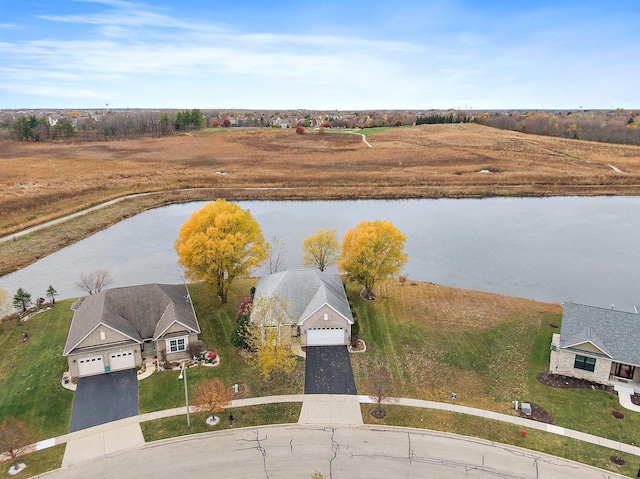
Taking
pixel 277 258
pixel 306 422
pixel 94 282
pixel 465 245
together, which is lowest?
pixel 306 422

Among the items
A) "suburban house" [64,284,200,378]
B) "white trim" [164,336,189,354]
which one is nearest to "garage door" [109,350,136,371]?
"suburban house" [64,284,200,378]

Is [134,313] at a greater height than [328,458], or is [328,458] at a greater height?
[134,313]

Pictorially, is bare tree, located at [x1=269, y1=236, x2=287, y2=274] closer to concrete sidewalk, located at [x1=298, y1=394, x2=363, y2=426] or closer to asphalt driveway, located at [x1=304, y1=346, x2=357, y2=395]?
asphalt driveway, located at [x1=304, y1=346, x2=357, y2=395]

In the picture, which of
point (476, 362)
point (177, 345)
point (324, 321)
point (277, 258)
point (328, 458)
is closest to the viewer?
point (328, 458)

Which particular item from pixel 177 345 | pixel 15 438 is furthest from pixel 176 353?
pixel 15 438

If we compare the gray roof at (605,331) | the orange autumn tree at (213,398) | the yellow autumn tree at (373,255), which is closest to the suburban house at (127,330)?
the orange autumn tree at (213,398)

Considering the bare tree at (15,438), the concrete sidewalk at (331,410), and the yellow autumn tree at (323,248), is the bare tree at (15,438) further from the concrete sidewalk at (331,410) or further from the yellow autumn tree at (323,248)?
the yellow autumn tree at (323,248)

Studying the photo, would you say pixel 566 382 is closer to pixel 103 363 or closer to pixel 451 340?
pixel 451 340
